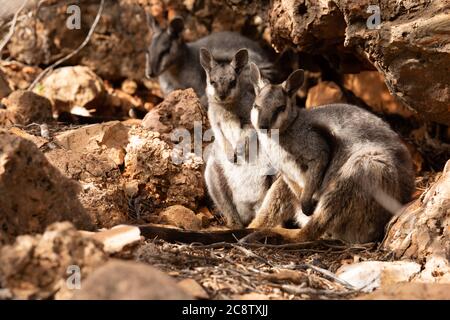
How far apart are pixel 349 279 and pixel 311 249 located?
97 centimetres

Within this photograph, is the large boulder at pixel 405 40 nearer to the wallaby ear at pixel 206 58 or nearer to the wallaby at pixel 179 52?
the wallaby ear at pixel 206 58

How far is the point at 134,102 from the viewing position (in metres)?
10.5

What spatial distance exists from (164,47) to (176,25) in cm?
34

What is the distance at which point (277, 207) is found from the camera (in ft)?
22.7

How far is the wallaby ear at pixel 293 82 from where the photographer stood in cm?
648

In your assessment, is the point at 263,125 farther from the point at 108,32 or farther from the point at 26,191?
the point at 108,32

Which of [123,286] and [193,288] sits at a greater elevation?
[123,286]

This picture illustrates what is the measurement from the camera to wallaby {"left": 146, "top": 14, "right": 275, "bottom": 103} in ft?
31.6

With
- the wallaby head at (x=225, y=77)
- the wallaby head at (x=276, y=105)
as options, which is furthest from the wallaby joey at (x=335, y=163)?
the wallaby head at (x=225, y=77)

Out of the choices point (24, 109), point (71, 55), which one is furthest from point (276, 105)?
point (71, 55)

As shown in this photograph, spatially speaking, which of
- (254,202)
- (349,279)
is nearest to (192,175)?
(254,202)

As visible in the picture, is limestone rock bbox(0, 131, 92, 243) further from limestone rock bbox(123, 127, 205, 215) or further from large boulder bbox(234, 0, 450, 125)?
large boulder bbox(234, 0, 450, 125)

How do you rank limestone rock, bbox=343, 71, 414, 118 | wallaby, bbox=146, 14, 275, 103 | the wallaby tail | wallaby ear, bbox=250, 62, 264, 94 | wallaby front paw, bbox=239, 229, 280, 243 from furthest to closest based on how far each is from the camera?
wallaby, bbox=146, 14, 275, 103
limestone rock, bbox=343, 71, 414, 118
wallaby ear, bbox=250, 62, 264, 94
wallaby front paw, bbox=239, 229, 280, 243
the wallaby tail

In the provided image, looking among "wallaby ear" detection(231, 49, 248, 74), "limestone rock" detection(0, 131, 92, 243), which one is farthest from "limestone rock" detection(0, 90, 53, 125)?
"limestone rock" detection(0, 131, 92, 243)
